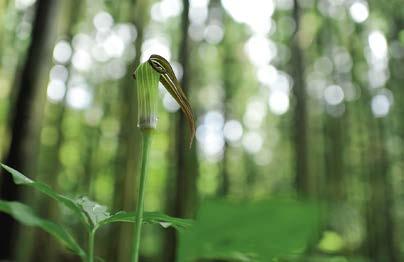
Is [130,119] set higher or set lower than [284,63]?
lower

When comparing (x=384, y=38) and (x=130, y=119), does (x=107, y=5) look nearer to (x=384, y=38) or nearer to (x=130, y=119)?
(x=130, y=119)

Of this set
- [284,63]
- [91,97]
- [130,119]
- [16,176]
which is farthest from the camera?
[91,97]

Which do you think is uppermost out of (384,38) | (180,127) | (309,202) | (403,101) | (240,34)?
(240,34)

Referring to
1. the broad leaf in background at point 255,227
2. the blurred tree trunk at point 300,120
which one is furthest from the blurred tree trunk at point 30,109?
the blurred tree trunk at point 300,120

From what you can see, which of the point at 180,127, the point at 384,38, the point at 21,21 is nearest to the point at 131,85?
the point at 180,127

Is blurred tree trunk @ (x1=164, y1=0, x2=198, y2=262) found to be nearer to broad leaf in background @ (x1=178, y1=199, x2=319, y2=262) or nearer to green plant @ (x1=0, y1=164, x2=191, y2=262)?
green plant @ (x1=0, y1=164, x2=191, y2=262)

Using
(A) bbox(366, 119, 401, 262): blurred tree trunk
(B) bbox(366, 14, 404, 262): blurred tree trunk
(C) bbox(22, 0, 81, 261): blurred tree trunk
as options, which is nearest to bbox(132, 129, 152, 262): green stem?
(C) bbox(22, 0, 81, 261): blurred tree trunk

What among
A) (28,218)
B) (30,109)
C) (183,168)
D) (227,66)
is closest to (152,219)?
(28,218)
